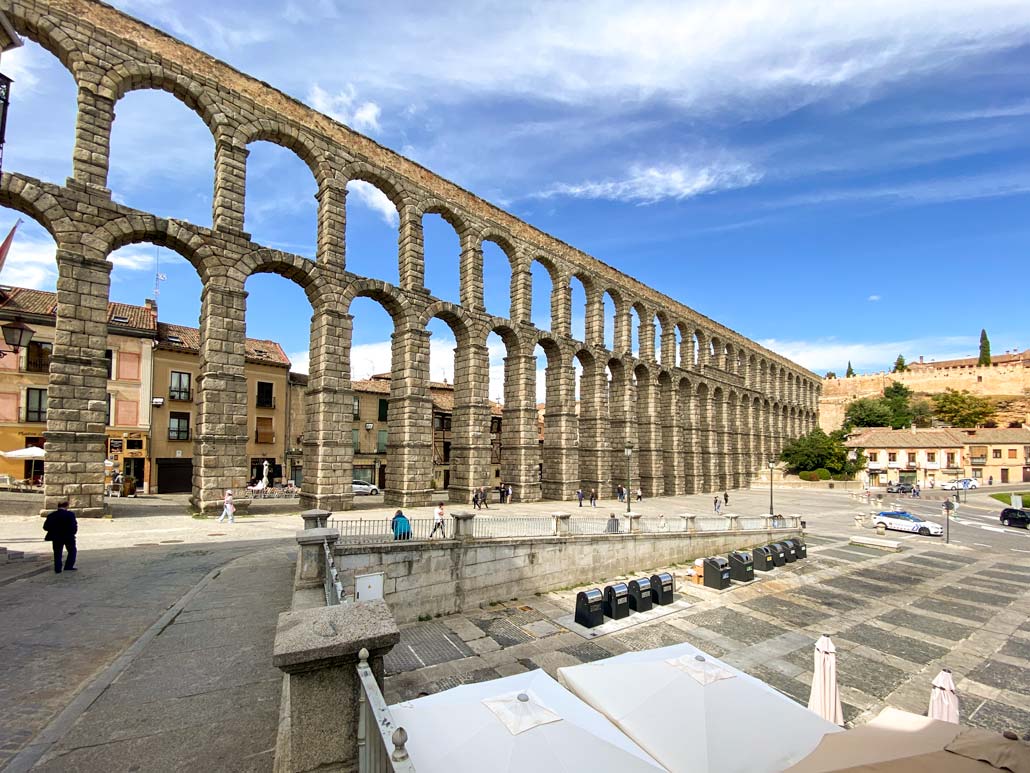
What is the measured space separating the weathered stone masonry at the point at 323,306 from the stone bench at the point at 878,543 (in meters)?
15.1

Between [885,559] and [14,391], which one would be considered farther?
[14,391]

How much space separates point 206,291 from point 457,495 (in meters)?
15.4

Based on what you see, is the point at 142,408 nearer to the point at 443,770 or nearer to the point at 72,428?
the point at 72,428

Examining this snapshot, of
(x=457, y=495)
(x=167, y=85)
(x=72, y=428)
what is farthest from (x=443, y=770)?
(x=167, y=85)

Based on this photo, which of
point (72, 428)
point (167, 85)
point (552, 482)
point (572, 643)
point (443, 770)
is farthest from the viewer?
point (552, 482)

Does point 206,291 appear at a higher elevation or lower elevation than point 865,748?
higher

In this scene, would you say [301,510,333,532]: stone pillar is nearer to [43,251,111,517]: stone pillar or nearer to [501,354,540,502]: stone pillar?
[43,251,111,517]: stone pillar

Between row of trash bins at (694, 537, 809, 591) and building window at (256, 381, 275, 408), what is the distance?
29233 mm

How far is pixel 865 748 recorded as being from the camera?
4.70 metres

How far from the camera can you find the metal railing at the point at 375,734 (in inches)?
95.3

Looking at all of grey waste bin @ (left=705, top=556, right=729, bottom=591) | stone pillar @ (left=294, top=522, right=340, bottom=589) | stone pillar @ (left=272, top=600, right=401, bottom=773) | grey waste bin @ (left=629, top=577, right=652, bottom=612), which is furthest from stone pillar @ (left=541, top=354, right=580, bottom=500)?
stone pillar @ (left=272, top=600, right=401, bottom=773)

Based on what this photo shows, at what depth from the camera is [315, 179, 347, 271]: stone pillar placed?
22406 millimetres

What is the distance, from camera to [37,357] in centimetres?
2689

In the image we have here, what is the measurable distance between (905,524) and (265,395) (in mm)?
41624
